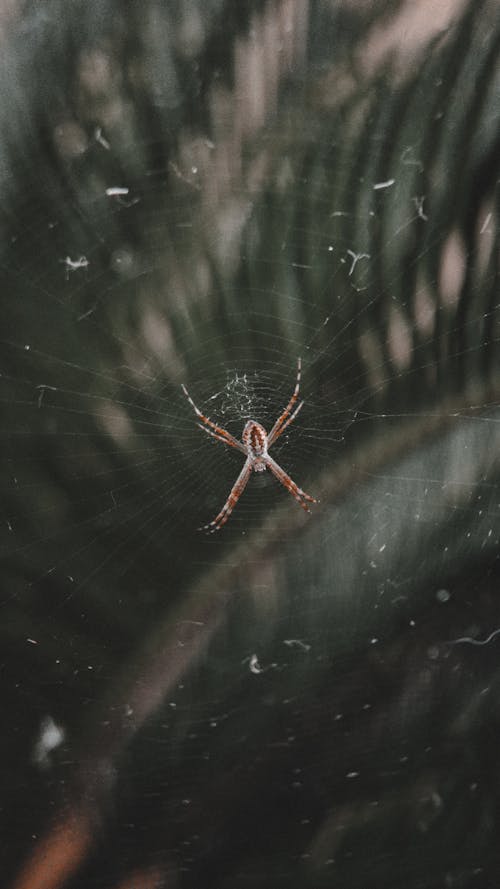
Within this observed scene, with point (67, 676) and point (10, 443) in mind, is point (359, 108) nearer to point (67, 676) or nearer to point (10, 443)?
point (10, 443)

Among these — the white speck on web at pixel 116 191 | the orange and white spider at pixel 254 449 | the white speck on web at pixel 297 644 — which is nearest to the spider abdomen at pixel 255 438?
the orange and white spider at pixel 254 449

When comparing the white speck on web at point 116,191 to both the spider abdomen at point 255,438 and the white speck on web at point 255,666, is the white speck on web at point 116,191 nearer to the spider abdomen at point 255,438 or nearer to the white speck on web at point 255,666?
the spider abdomen at point 255,438

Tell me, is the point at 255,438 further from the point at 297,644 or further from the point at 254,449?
the point at 297,644

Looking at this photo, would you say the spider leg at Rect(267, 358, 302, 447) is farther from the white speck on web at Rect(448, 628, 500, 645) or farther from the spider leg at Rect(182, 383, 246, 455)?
the white speck on web at Rect(448, 628, 500, 645)

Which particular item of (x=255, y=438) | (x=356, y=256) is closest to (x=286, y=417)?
(x=255, y=438)

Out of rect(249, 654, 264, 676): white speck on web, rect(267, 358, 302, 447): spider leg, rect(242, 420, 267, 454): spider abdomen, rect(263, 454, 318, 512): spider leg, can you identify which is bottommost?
rect(249, 654, 264, 676): white speck on web

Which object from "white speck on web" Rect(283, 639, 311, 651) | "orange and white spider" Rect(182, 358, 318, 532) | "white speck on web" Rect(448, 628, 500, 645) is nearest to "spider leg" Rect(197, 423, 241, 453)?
"orange and white spider" Rect(182, 358, 318, 532)
